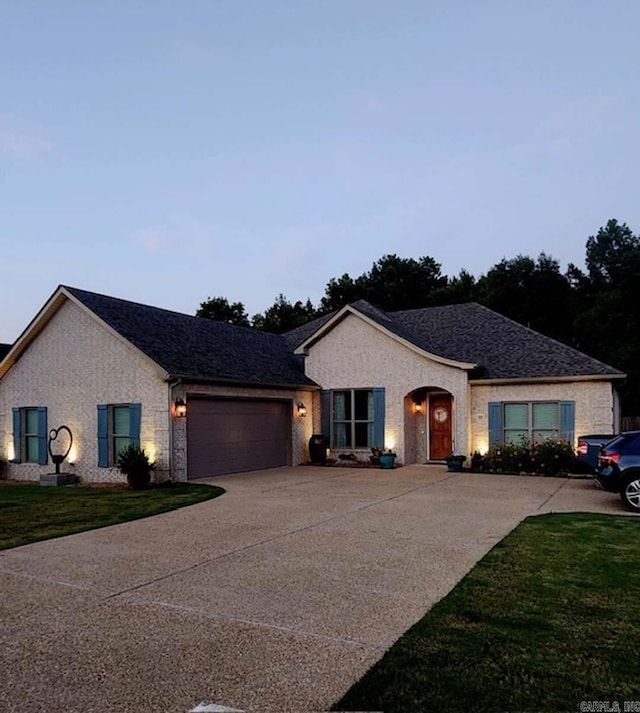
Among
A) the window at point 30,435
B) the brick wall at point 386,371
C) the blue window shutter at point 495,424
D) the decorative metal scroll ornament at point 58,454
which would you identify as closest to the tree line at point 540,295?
the blue window shutter at point 495,424

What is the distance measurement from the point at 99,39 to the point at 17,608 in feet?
48.5

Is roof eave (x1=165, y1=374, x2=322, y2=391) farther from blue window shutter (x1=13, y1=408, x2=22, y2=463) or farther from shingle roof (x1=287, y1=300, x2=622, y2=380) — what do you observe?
blue window shutter (x1=13, y1=408, x2=22, y2=463)

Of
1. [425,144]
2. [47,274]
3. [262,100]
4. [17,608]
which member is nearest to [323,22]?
[262,100]

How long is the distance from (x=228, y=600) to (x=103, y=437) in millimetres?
11199

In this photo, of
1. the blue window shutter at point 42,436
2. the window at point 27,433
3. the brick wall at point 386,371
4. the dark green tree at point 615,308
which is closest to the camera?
the blue window shutter at point 42,436

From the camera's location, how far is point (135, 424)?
14500 mm

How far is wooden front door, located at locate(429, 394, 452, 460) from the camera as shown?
60.9 feet

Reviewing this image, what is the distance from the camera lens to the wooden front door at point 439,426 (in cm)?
1856

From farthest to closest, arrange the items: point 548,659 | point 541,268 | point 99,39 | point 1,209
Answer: point 541,268, point 1,209, point 99,39, point 548,659

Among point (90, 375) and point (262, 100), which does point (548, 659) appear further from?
point (262, 100)

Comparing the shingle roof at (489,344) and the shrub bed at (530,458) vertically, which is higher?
the shingle roof at (489,344)

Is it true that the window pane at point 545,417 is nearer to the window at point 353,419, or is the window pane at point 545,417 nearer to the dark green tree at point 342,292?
the window at point 353,419

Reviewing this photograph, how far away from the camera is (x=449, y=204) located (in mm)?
34594

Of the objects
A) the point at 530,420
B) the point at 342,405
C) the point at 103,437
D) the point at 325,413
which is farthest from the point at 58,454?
the point at 530,420
